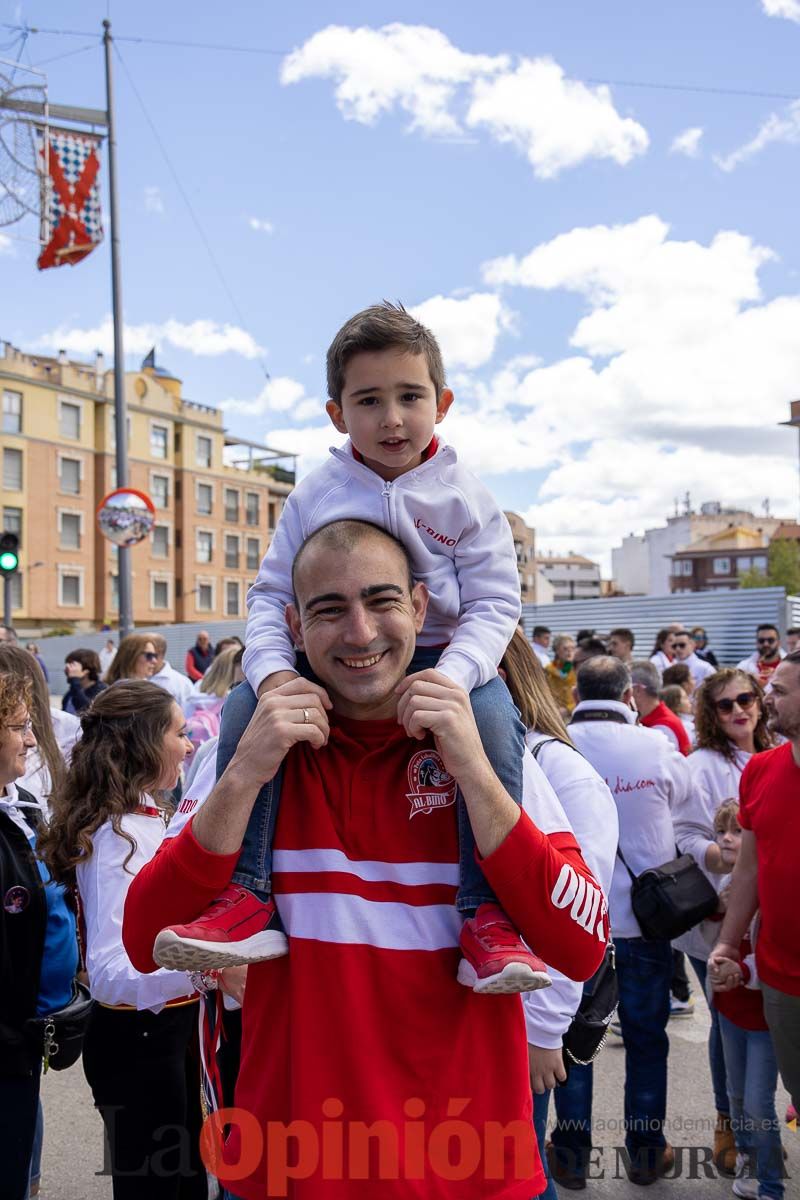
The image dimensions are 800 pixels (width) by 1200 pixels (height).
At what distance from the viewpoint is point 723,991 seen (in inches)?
152

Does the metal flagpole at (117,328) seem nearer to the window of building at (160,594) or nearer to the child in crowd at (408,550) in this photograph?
the child in crowd at (408,550)

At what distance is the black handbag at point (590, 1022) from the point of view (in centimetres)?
287

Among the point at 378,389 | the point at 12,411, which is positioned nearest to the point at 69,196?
the point at 378,389

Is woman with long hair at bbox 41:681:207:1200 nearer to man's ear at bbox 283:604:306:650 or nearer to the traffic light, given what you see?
man's ear at bbox 283:604:306:650

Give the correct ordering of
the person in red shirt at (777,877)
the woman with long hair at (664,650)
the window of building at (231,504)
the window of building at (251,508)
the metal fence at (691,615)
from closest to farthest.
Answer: the person in red shirt at (777,877) → the woman with long hair at (664,650) → the metal fence at (691,615) → the window of building at (231,504) → the window of building at (251,508)

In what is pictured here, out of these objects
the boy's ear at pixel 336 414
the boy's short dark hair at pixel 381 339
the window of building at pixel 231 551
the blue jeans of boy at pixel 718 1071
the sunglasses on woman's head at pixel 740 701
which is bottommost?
the blue jeans of boy at pixel 718 1071

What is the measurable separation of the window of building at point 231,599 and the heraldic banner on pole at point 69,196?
44523mm

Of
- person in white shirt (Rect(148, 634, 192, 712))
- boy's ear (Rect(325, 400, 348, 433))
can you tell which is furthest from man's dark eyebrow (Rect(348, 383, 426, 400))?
person in white shirt (Rect(148, 634, 192, 712))

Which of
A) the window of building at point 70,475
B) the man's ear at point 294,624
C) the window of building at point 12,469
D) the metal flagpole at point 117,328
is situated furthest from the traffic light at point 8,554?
the window of building at point 70,475

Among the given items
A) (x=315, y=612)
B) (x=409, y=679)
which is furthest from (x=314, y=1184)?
(x=315, y=612)

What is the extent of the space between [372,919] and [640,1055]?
9.51 ft

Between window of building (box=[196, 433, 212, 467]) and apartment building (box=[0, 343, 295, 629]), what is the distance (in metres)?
0.06

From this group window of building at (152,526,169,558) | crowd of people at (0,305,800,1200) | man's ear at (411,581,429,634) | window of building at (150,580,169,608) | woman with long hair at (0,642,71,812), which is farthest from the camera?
window of building at (152,526,169,558)

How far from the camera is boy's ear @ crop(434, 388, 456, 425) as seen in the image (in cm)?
259
